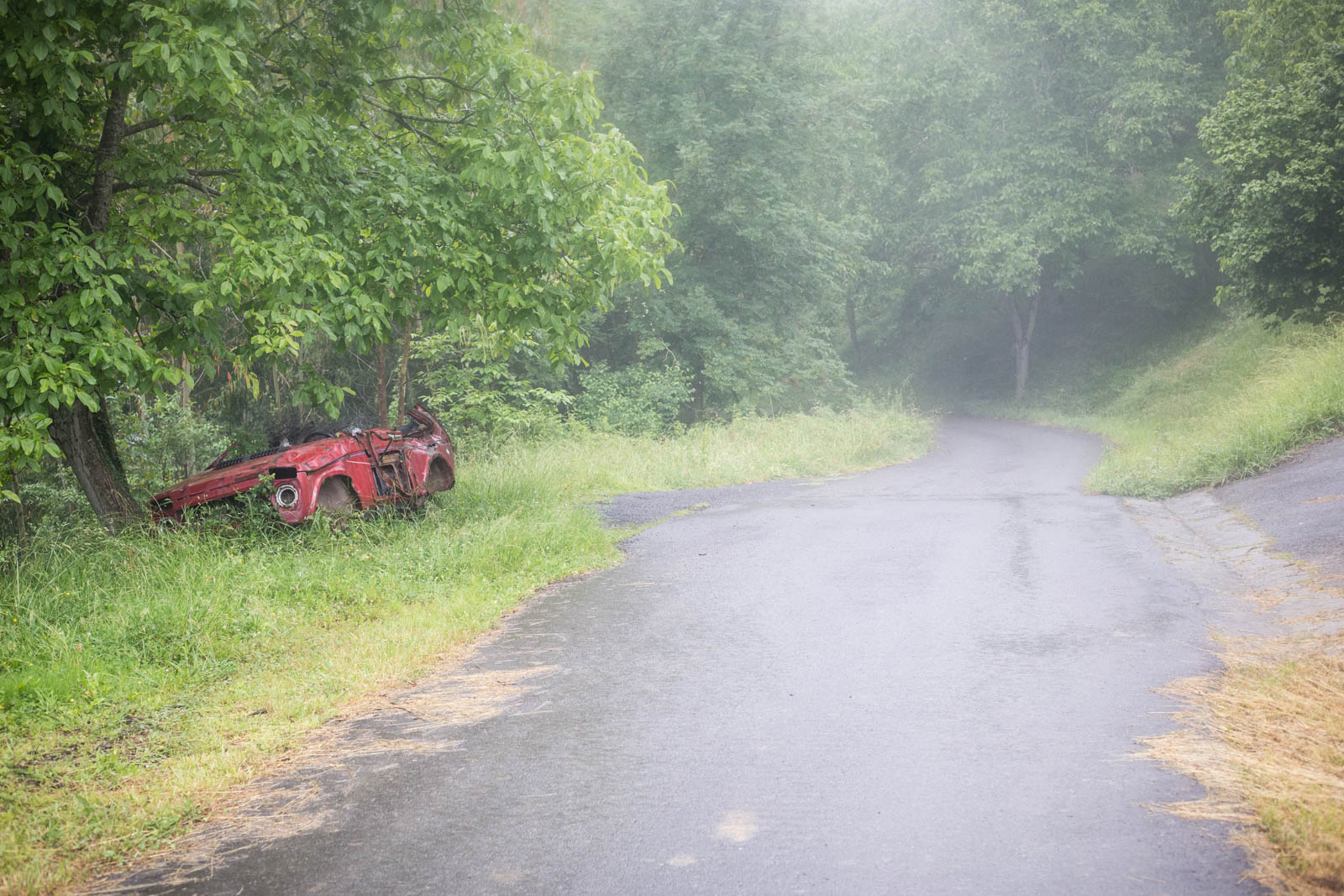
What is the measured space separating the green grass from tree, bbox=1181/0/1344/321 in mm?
1145

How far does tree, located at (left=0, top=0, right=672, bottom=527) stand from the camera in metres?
7.95

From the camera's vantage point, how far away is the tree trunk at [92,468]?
9.60m

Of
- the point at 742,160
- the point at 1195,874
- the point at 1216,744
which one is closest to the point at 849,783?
the point at 1195,874

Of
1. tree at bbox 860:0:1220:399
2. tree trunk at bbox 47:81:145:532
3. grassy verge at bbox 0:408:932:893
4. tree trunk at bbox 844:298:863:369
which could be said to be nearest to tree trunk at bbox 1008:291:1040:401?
tree at bbox 860:0:1220:399

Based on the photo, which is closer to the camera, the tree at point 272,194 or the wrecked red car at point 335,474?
the tree at point 272,194

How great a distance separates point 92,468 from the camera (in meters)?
9.75

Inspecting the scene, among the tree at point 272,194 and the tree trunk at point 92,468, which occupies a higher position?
the tree at point 272,194

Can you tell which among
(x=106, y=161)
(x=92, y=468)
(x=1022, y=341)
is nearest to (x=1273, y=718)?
(x=92, y=468)

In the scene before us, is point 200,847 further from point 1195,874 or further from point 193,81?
point 193,81

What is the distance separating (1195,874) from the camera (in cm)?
351

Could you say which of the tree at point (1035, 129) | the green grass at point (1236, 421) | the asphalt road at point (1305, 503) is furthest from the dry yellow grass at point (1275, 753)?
the tree at point (1035, 129)

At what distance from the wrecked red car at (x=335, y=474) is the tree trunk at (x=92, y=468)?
34cm

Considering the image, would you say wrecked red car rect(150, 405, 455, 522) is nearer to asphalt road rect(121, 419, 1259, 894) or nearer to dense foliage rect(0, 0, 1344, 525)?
dense foliage rect(0, 0, 1344, 525)

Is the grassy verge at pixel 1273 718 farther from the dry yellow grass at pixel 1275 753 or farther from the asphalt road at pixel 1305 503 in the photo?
the asphalt road at pixel 1305 503
